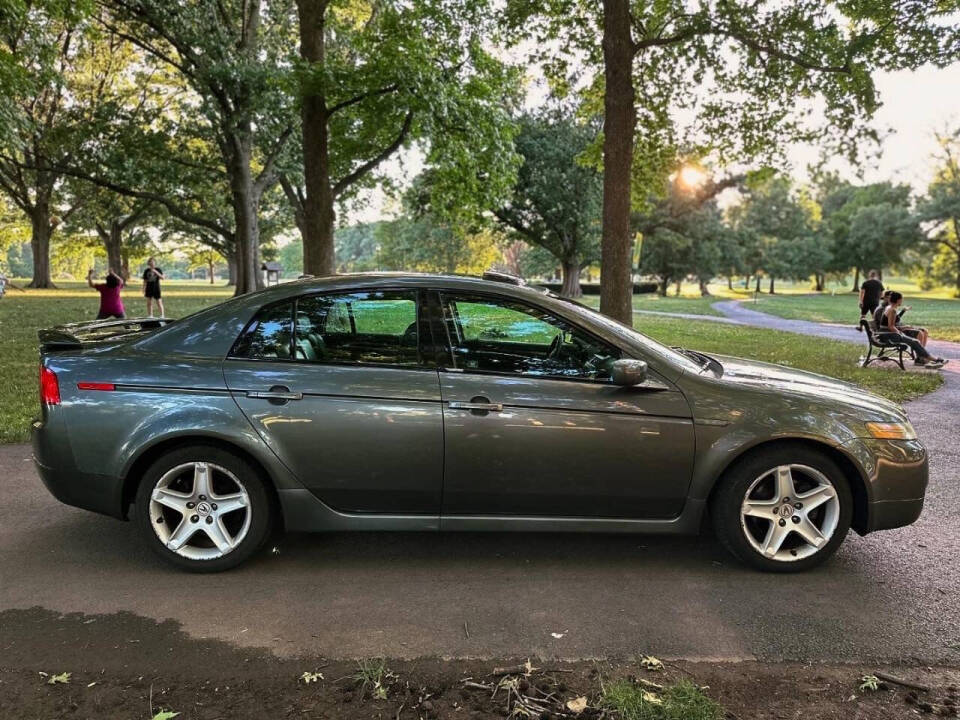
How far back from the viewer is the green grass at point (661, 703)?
236cm

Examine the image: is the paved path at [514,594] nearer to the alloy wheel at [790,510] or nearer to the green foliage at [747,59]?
the alloy wheel at [790,510]

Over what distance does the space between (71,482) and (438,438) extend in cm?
203

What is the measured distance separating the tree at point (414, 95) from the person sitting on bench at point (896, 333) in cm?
838

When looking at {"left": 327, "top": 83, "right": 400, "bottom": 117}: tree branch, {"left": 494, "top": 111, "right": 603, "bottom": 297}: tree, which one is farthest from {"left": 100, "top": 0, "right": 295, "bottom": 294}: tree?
{"left": 494, "top": 111, "right": 603, "bottom": 297}: tree

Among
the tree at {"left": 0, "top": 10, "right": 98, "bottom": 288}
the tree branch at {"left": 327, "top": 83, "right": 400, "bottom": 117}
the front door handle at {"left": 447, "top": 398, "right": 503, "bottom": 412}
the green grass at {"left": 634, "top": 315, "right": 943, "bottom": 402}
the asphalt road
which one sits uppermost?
the tree at {"left": 0, "top": 10, "right": 98, "bottom": 288}

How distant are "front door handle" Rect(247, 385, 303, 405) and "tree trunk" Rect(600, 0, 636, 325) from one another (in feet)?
21.7

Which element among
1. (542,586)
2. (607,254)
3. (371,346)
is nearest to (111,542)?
(371,346)

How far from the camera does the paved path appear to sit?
2879mm

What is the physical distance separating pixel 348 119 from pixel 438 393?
14385mm

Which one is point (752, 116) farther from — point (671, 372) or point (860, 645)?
point (860, 645)

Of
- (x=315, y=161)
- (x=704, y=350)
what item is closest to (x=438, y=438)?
(x=315, y=161)

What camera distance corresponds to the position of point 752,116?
1404cm

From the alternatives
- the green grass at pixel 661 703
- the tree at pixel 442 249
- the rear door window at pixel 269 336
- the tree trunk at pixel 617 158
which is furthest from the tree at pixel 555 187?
the green grass at pixel 661 703

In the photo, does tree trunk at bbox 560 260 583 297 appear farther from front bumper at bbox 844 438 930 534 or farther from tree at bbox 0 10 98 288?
front bumper at bbox 844 438 930 534
